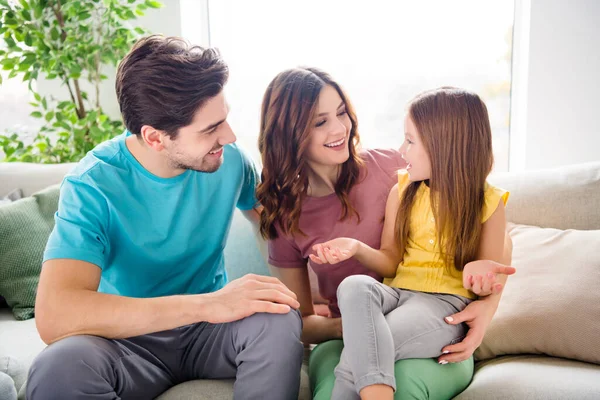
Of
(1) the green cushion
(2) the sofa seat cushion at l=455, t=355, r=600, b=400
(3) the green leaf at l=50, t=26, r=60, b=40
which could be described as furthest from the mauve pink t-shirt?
(3) the green leaf at l=50, t=26, r=60, b=40

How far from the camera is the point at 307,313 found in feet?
6.35

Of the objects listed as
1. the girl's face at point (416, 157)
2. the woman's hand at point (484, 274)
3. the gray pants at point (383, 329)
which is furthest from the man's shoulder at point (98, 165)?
the woman's hand at point (484, 274)

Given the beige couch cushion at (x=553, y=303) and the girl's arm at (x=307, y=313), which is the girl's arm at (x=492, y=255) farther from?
the girl's arm at (x=307, y=313)

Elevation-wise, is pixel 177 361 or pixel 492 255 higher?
pixel 492 255

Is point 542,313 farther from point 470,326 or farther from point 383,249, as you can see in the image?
point 383,249

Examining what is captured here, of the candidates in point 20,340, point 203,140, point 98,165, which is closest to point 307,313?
point 203,140

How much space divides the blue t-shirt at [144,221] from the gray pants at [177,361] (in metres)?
0.19

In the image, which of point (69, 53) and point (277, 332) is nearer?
point (277, 332)

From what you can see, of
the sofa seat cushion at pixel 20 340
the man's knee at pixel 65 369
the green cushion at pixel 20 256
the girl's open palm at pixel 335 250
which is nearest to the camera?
the man's knee at pixel 65 369

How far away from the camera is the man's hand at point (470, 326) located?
5.15ft

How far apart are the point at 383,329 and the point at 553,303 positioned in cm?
52

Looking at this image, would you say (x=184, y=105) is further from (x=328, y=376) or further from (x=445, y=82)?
(x=445, y=82)

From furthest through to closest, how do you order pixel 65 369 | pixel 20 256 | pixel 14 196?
1. pixel 14 196
2. pixel 20 256
3. pixel 65 369

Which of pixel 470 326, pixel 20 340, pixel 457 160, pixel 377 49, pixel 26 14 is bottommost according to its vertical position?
pixel 20 340
